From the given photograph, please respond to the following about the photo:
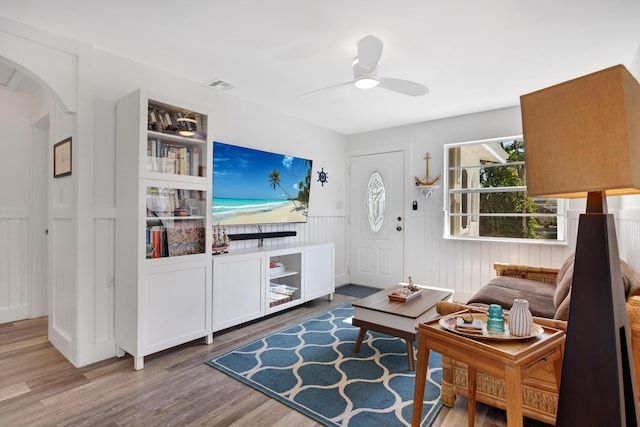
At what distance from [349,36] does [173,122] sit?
157cm

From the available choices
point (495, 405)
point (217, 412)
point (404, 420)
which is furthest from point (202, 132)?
point (495, 405)

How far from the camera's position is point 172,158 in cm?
274

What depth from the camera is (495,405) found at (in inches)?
74.3

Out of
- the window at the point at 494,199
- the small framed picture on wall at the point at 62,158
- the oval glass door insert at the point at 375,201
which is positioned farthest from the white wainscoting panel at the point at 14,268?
the window at the point at 494,199

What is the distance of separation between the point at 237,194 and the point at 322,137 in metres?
1.92

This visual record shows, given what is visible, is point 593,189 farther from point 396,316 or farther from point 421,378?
point 396,316

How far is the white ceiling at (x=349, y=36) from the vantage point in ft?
6.68

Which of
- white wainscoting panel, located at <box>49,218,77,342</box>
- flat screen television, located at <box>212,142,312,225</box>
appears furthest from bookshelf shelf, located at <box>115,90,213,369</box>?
flat screen television, located at <box>212,142,312,225</box>

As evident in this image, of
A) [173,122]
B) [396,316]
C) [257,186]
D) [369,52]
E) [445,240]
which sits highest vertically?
[369,52]

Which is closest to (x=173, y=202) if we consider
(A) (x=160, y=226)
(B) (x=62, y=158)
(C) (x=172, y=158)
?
(A) (x=160, y=226)

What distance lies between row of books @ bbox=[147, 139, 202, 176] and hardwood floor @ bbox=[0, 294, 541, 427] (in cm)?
151

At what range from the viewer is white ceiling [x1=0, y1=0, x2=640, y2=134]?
2.04m

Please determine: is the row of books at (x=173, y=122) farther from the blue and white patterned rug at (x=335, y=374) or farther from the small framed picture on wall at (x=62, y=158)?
the blue and white patterned rug at (x=335, y=374)

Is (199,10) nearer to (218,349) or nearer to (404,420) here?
(218,349)
